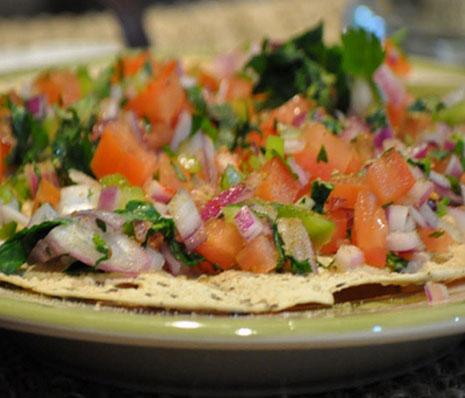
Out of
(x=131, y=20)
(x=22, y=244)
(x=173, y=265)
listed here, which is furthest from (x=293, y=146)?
(x=131, y=20)

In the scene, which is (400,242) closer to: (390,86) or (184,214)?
(184,214)

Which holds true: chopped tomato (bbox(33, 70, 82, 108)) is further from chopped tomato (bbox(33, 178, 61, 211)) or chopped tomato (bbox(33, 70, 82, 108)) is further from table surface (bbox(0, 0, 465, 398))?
table surface (bbox(0, 0, 465, 398))

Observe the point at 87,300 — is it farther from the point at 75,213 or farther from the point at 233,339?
the point at 233,339

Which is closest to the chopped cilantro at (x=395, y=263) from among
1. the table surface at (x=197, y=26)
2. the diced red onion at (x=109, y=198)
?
the diced red onion at (x=109, y=198)

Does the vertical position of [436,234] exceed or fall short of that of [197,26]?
it falls short

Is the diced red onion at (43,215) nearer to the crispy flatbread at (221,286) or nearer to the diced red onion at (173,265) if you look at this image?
the crispy flatbread at (221,286)

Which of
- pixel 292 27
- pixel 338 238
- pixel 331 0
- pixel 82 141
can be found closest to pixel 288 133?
pixel 338 238
